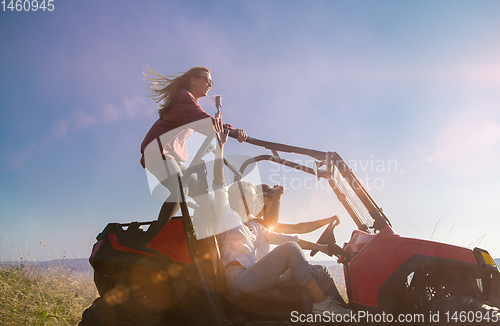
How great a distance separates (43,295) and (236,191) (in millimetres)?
4036

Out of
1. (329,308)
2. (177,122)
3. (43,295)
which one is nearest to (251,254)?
(329,308)

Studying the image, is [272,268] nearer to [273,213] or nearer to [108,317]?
[273,213]

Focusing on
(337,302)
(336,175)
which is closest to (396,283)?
(337,302)

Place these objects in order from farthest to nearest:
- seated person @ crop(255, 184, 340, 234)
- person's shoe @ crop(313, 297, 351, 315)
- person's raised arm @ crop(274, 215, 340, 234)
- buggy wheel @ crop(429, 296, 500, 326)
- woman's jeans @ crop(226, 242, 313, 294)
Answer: person's raised arm @ crop(274, 215, 340, 234), seated person @ crop(255, 184, 340, 234), woman's jeans @ crop(226, 242, 313, 294), person's shoe @ crop(313, 297, 351, 315), buggy wheel @ crop(429, 296, 500, 326)

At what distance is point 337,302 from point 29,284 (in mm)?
5388

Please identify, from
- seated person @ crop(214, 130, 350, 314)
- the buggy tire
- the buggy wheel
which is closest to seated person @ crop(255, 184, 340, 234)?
seated person @ crop(214, 130, 350, 314)

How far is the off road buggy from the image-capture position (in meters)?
2.27

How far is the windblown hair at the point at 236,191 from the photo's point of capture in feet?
9.64

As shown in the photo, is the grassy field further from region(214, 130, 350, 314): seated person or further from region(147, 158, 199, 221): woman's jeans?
region(214, 130, 350, 314): seated person

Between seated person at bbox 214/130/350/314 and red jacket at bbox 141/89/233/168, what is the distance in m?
0.31

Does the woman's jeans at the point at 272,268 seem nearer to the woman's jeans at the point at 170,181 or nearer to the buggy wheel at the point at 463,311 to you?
the woman's jeans at the point at 170,181

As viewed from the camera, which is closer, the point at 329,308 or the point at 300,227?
the point at 329,308

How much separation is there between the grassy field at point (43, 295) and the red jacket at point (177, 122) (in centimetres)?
268

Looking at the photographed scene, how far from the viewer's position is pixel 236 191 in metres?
2.97
